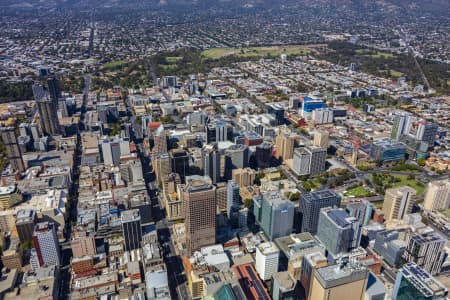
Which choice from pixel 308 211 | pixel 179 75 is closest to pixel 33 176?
pixel 308 211

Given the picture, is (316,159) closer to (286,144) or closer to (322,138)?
(286,144)

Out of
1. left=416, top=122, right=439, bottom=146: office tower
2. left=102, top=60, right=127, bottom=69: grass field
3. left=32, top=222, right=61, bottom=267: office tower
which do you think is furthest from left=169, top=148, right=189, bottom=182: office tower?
left=102, top=60, right=127, bottom=69: grass field

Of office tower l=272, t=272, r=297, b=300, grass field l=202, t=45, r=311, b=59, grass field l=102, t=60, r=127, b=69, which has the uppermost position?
office tower l=272, t=272, r=297, b=300

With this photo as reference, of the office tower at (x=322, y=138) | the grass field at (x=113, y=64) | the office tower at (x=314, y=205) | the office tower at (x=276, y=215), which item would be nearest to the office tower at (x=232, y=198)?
the office tower at (x=276, y=215)

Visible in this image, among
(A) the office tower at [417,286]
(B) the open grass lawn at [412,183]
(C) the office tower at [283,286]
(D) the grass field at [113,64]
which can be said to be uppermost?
(A) the office tower at [417,286]

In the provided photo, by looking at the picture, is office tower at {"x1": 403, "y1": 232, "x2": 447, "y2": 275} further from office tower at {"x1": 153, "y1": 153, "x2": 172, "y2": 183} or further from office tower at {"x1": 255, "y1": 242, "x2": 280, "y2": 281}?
office tower at {"x1": 153, "y1": 153, "x2": 172, "y2": 183}

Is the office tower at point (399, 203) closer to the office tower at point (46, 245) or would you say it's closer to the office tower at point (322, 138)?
the office tower at point (322, 138)

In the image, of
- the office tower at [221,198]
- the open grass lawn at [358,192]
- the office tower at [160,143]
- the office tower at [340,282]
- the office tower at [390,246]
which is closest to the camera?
the office tower at [340,282]

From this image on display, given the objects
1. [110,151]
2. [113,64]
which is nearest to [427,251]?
[110,151]
